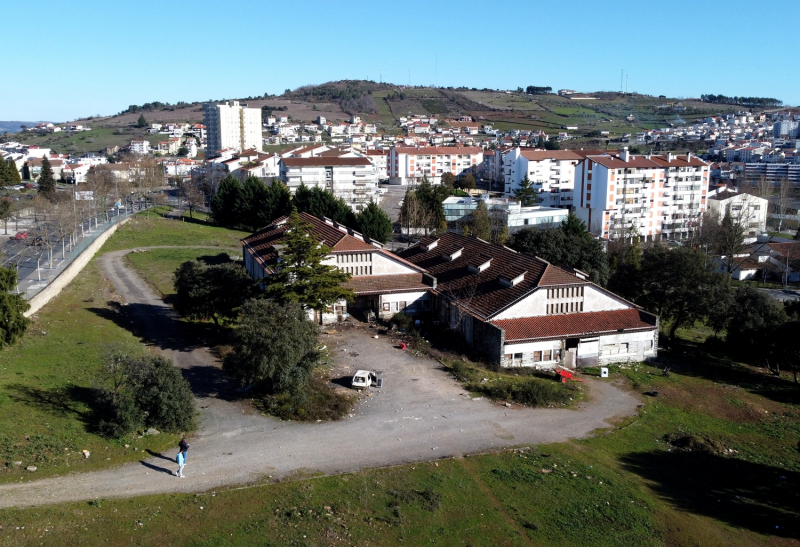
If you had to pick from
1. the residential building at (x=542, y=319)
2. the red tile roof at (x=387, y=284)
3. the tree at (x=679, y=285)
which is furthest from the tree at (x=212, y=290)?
the tree at (x=679, y=285)

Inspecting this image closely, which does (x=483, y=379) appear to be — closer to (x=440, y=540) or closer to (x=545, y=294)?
(x=545, y=294)

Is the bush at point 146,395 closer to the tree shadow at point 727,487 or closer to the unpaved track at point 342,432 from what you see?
the unpaved track at point 342,432

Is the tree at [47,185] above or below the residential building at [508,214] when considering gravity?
above

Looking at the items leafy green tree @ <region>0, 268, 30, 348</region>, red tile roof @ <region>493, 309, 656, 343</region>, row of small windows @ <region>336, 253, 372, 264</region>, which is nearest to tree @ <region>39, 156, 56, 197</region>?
row of small windows @ <region>336, 253, 372, 264</region>

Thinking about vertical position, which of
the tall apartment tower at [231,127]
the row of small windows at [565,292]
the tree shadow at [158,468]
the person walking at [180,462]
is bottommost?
the tree shadow at [158,468]

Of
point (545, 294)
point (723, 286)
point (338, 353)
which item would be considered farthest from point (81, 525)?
point (723, 286)

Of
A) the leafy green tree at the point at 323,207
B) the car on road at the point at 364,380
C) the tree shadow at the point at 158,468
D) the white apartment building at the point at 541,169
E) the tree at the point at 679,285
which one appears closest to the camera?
the tree shadow at the point at 158,468
